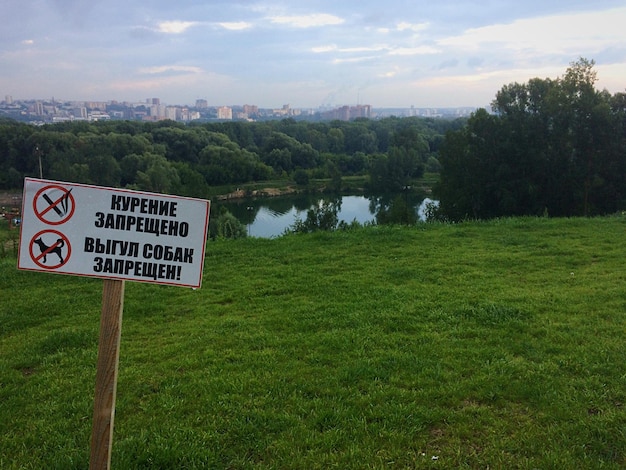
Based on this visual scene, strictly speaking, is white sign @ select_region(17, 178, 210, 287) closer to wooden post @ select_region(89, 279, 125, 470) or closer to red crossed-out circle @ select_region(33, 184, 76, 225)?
red crossed-out circle @ select_region(33, 184, 76, 225)

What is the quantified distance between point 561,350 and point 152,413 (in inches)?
135

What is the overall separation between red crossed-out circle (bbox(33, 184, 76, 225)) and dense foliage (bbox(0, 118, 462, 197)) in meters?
41.0

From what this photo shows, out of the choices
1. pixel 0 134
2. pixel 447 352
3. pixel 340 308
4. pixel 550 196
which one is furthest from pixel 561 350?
pixel 0 134

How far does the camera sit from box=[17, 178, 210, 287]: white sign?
245 cm

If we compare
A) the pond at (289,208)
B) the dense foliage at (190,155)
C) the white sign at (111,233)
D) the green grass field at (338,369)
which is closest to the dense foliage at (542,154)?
the pond at (289,208)

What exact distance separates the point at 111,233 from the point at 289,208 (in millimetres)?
49747

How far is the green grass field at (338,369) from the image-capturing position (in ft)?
10.0

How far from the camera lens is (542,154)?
82.2ft

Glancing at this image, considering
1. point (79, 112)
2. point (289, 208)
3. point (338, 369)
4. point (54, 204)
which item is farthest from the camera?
point (79, 112)

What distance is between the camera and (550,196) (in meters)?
25.0

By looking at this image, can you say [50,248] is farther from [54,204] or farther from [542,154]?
[542,154]

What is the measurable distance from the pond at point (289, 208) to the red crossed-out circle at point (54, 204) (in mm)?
32722

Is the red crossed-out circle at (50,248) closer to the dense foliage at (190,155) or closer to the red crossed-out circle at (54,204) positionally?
the red crossed-out circle at (54,204)

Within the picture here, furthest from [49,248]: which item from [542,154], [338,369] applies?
[542,154]
